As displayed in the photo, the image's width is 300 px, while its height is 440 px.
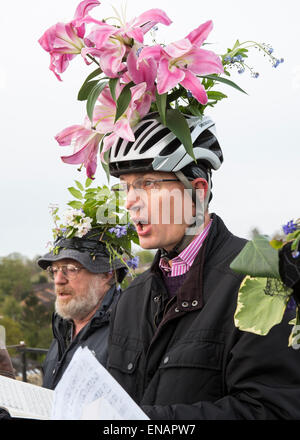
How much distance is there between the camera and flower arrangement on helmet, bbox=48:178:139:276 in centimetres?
461

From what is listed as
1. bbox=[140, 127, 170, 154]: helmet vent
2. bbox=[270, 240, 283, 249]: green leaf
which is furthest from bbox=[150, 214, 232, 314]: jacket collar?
bbox=[270, 240, 283, 249]: green leaf

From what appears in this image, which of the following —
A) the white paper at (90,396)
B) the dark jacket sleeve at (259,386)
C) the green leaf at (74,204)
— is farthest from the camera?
the green leaf at (74,204)

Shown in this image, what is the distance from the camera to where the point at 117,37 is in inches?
96.3

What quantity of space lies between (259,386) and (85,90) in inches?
56.8

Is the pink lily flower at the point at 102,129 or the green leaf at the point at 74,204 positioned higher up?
the pink lily flower at the point at 102,129

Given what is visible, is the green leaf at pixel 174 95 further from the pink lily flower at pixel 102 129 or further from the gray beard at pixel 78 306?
the gray beard at pixel 78 306

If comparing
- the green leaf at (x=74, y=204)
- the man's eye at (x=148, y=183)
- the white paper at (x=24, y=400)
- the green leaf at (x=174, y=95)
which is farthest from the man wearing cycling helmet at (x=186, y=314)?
the green leaf at (x=74, y=204)

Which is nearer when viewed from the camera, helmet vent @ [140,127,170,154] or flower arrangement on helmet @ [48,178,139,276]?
helmet vent @ [140,127,170,154]

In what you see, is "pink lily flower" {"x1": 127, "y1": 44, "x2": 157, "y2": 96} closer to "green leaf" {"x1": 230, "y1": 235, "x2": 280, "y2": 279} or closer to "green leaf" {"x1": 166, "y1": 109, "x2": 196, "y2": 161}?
"green leaf" {"x1": 166, "y1": 109, "x2": 196, "y2": 161}

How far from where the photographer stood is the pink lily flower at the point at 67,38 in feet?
8.39

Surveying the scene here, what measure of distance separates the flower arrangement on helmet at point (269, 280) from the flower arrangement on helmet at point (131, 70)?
846 millimetres

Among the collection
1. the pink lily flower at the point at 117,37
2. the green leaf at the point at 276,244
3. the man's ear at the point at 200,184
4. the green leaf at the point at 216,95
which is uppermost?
the pink lily flower at the point at 117,37

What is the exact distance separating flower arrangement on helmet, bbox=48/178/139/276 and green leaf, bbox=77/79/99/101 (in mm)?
1832
